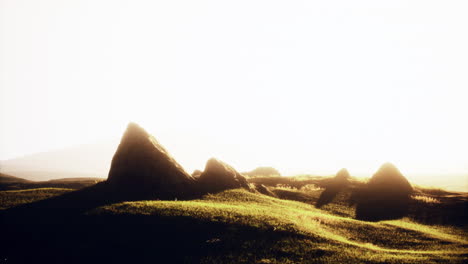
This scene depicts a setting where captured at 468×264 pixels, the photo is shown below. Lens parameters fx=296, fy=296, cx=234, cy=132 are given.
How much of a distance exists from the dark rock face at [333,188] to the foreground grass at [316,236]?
1046 cm

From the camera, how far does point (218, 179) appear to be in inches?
1629

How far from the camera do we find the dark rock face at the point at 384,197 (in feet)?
123

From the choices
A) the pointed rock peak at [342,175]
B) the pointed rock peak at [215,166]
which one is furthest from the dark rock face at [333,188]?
the pointed rock peak at [215,166]

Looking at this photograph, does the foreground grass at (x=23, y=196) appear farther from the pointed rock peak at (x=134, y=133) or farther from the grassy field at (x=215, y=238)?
the pointed rock peak at (x=134, y=133)

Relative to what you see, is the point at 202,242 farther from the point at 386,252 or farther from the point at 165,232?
the point at 386,252

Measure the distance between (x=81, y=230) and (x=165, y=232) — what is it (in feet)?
22.5

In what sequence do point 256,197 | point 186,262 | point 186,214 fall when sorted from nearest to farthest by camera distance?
point 186,262 < point 186,214 < point 256,197

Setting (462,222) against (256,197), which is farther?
(256,197)

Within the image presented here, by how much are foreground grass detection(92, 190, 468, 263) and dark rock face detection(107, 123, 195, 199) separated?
4.72 m

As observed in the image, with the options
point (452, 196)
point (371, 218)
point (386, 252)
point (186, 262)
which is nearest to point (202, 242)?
point (186, 262)

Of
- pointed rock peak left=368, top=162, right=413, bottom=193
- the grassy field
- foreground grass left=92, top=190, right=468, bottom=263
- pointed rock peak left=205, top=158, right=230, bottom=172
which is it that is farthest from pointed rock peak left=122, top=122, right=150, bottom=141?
pointed rock peak left=368, top=162, right=413, bottom=193

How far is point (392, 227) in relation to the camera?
101 ft

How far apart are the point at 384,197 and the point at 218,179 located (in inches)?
960

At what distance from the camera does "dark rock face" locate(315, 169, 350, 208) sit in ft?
140
